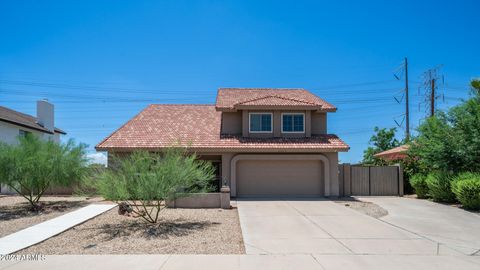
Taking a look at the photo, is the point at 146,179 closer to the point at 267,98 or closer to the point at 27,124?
the point at 267,98

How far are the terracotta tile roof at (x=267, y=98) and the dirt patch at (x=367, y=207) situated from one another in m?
5.59

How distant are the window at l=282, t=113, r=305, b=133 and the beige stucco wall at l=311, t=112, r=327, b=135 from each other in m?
1.04

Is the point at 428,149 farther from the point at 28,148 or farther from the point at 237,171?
the point at 28,148

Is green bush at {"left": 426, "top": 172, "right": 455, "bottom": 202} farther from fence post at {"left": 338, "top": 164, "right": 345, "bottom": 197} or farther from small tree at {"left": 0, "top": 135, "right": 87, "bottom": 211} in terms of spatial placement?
small tree at {"left": 0, "top": 135, "right": 87, "bottom": 211}

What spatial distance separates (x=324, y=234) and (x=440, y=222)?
16.4ft

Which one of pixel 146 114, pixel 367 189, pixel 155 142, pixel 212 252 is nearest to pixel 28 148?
pixel 155 142

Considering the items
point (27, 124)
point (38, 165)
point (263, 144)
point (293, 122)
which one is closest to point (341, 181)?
point (293, 122)

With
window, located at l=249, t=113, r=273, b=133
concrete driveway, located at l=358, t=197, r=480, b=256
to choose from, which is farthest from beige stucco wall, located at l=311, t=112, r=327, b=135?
concrete driveway, located at l=358, t=197, r=480, b=256

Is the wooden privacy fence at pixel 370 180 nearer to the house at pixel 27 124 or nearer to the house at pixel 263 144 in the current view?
the house at pixel 263 144

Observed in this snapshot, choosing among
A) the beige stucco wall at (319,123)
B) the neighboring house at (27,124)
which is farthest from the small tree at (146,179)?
the neighboring house at (27,124)

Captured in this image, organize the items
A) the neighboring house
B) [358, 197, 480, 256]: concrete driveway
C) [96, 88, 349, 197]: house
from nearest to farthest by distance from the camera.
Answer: [358, 197, 480, 256]: concrete driveway → [96, 88, 349, 197]: house → the neighboring house

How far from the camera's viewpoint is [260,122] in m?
21.4

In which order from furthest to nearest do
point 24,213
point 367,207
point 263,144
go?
1. point 263,144
2. point 367,207
3. point 24,213

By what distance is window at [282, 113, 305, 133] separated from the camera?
70.0 feet
